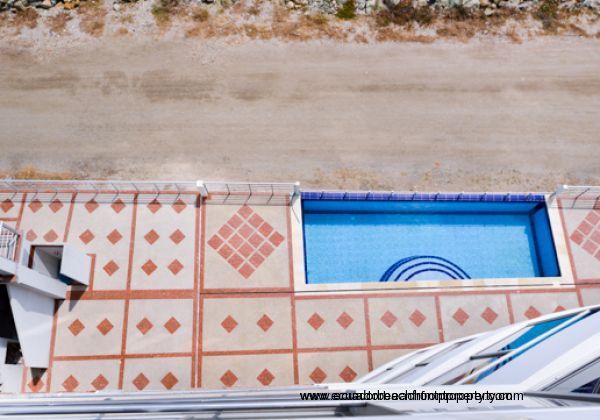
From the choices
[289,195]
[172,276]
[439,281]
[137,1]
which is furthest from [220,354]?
[137,1]

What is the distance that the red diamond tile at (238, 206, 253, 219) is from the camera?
30.7ft

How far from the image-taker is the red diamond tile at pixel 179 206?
9.24 metres

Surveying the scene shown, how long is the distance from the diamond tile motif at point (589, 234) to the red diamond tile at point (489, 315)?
254 centimetres

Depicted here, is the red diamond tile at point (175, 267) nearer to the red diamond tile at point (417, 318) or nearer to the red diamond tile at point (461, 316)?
the red diamond tile at point (417, 318)

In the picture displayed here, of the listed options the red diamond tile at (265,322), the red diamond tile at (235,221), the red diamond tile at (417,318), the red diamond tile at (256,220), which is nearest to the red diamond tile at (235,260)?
the red diamond tile at (235,221)

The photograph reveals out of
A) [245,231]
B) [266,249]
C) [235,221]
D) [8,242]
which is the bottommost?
[8,242]

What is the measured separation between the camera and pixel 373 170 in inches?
398

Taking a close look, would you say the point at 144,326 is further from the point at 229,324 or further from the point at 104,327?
the point at 229,324

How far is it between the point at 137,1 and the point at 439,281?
10884 mm

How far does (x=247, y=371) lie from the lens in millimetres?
8031

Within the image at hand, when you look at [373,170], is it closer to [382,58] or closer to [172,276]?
[382,58]

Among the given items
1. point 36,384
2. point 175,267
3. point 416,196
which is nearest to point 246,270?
point 175,267

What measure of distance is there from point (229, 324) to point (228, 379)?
100 cm

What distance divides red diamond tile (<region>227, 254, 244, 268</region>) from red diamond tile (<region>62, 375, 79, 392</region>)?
352 cm
